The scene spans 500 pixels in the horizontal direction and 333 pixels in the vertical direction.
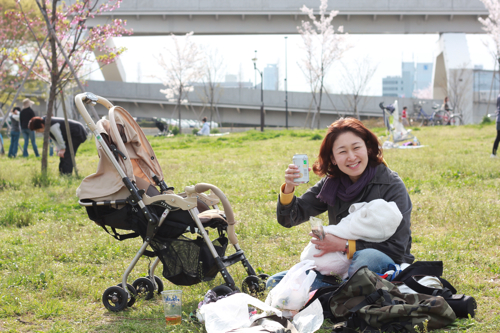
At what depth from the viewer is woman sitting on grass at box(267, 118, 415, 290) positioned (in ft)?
10.8

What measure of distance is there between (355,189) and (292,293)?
0.86m

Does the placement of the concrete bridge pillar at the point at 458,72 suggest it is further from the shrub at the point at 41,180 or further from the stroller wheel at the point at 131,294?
the stroller wheel at the point at 131,294

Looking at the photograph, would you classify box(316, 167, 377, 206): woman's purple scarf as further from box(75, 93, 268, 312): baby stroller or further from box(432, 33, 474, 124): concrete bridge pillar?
box(432, 33, 474, 124): concrete bridge pillar

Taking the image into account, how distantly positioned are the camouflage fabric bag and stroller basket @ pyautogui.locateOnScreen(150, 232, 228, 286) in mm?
1022

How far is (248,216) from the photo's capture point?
6.54 meters

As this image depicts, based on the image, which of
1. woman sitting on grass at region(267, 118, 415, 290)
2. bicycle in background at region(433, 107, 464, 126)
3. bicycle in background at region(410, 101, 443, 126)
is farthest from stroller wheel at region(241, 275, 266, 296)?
bicycle in background at region(410, 101, 443, 126)

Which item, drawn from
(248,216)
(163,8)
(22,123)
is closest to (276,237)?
(248,216)

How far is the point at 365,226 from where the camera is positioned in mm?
3225

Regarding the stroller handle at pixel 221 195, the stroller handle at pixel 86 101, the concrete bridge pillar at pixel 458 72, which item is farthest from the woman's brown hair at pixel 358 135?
the concrete bridge pillar at pixel 458 72

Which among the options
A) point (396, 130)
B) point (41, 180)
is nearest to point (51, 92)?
point (41, 180)

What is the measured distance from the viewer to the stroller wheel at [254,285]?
3768 millimetres

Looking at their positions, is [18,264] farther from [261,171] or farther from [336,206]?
[261,171]

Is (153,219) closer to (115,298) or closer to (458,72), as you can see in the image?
(115,298)

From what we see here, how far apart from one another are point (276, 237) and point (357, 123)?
101 inches
